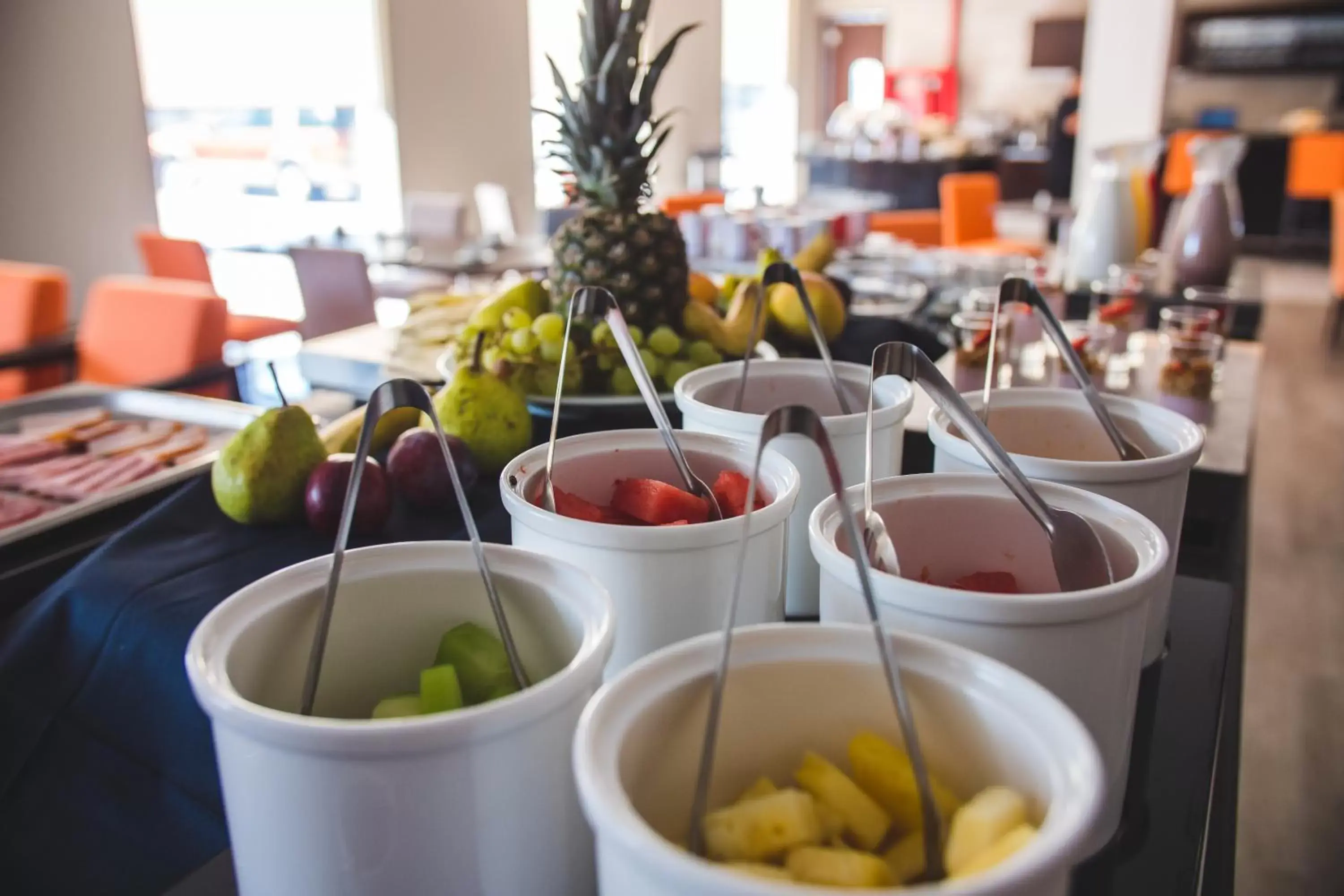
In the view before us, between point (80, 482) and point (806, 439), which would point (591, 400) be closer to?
point (806, 439)

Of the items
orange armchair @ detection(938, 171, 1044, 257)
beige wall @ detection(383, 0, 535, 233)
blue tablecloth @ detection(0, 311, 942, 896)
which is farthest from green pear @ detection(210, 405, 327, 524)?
beige wall @ detection(383, 0, 535, 233)

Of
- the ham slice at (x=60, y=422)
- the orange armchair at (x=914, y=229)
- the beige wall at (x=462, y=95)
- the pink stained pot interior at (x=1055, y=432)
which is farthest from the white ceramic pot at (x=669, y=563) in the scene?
the beige wall at (x=462, y=95)

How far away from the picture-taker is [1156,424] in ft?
2.15

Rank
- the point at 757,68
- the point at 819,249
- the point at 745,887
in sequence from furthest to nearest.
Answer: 1. the point at 757,68
2. the point at 819,249
3. the point at 745,887

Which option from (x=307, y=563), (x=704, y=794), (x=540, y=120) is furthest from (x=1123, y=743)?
(x=540, y=120)

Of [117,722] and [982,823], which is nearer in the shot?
[982,823]

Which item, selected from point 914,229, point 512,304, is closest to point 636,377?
point 512,304

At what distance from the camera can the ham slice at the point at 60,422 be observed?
1.19m

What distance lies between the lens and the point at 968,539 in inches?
21.9

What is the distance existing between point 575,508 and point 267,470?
0.34m

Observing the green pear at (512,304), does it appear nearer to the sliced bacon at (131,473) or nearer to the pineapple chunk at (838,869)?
the sliced bacon at (131,473)

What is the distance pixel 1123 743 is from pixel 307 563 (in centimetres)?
38

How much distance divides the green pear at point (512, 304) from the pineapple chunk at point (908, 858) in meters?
0.85

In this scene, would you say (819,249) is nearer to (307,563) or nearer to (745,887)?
(307,563)
